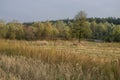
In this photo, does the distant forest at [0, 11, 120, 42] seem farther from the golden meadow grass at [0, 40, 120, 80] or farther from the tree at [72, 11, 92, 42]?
the golden meadow grass at [0, 40, 120, 80]

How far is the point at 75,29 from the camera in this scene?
66000 mm

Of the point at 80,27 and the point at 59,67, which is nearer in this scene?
the point at 59,67

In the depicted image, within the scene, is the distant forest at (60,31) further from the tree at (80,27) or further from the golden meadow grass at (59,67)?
the golden meadow grass at (59,67)

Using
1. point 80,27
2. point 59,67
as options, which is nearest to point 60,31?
point 80,27

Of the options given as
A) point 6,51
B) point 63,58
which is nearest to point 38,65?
point 63,58

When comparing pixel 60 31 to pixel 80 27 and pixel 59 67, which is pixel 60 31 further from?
pixel 59 67

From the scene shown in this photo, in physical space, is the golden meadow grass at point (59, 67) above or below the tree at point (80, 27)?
above

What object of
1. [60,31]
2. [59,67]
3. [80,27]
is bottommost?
[60,31]

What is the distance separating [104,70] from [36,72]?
1.66 metres

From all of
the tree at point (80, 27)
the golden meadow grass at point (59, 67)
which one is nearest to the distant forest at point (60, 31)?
the tree at point (80, 27)

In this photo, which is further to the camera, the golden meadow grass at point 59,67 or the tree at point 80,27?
the tree at point 80,27

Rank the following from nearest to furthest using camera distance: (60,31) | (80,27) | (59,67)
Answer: (59,67) < (80,27) < (60,31)

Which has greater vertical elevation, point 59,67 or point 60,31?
point 59,67

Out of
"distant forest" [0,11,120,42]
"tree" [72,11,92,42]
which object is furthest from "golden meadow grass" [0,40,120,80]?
"tree" [72,11,92,42]
